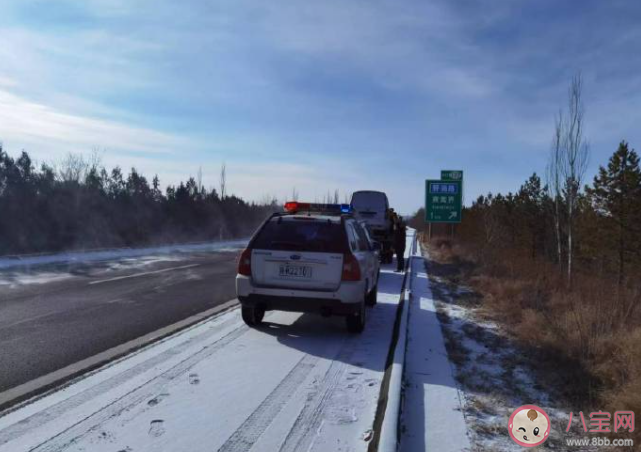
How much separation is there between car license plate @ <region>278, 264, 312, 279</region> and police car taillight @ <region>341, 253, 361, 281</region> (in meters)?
0.49

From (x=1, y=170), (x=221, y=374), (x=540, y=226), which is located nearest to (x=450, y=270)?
(x=221, y=374)

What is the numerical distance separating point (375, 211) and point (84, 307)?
14.4 metres

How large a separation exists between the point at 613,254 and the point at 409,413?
4164cm

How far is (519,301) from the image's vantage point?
9.66 m

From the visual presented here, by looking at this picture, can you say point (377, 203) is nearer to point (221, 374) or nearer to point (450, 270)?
point (450, 270)

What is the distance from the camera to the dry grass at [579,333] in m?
4.81

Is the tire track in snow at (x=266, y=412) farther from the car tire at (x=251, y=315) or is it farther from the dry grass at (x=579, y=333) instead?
the dry grass at (x=579, y=333)

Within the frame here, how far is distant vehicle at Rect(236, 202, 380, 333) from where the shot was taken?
6.79m

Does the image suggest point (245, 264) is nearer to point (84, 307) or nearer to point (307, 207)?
point (307, 207)

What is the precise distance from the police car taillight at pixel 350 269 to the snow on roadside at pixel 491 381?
1.58 metres

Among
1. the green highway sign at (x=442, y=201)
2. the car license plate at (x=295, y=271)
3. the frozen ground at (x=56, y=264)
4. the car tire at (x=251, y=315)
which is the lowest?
the frozen ground at (x=56, y=264)

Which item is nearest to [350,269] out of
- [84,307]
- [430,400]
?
[430,400]

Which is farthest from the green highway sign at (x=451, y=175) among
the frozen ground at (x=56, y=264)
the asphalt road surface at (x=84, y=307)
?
the frozen ground at (x=56, y=264)

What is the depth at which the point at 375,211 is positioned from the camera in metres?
21.4
